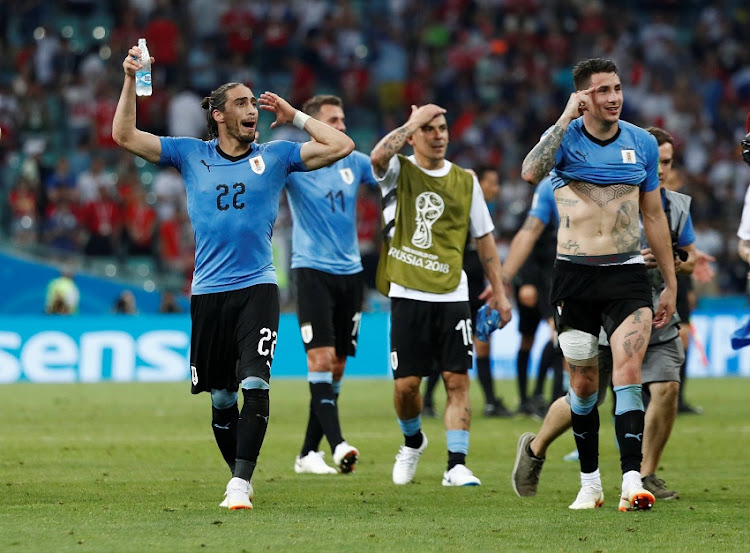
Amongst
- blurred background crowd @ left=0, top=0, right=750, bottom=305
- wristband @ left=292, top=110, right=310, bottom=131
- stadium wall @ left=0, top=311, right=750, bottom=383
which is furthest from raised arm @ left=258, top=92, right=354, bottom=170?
blurred background crowd @ left=0, top=0, right=750, bottom=305

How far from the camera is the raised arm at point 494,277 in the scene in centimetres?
967

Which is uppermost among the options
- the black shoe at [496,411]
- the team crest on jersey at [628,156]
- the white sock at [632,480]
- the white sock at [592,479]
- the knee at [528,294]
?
the team crest on jersey at [628,156]

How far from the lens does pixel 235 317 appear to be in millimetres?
8320

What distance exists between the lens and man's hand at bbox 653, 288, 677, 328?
854cm

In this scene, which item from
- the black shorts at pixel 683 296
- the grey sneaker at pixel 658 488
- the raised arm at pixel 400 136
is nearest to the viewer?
the grey sneaker at pixel 658 488

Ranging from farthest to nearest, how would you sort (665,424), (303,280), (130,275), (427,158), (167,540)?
(130,275), (303,280), (427,158), (665,424), (167,540)

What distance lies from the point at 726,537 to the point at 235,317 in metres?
3.12

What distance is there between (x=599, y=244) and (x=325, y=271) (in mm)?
2984

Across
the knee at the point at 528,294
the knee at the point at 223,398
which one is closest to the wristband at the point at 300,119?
the knee at the point at 223,398

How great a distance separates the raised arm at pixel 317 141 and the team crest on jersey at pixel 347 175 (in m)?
2.38

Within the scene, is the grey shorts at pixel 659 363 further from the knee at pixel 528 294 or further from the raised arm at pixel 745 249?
the knee at pixel 528 294

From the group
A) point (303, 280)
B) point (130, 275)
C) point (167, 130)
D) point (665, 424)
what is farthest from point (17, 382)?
point (665, 424)

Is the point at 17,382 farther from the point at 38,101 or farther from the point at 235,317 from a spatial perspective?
the point at 235,317

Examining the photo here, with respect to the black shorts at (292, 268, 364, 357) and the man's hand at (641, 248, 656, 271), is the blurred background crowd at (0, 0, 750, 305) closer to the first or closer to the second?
the black shorts at (292, 268, 364, 357)
